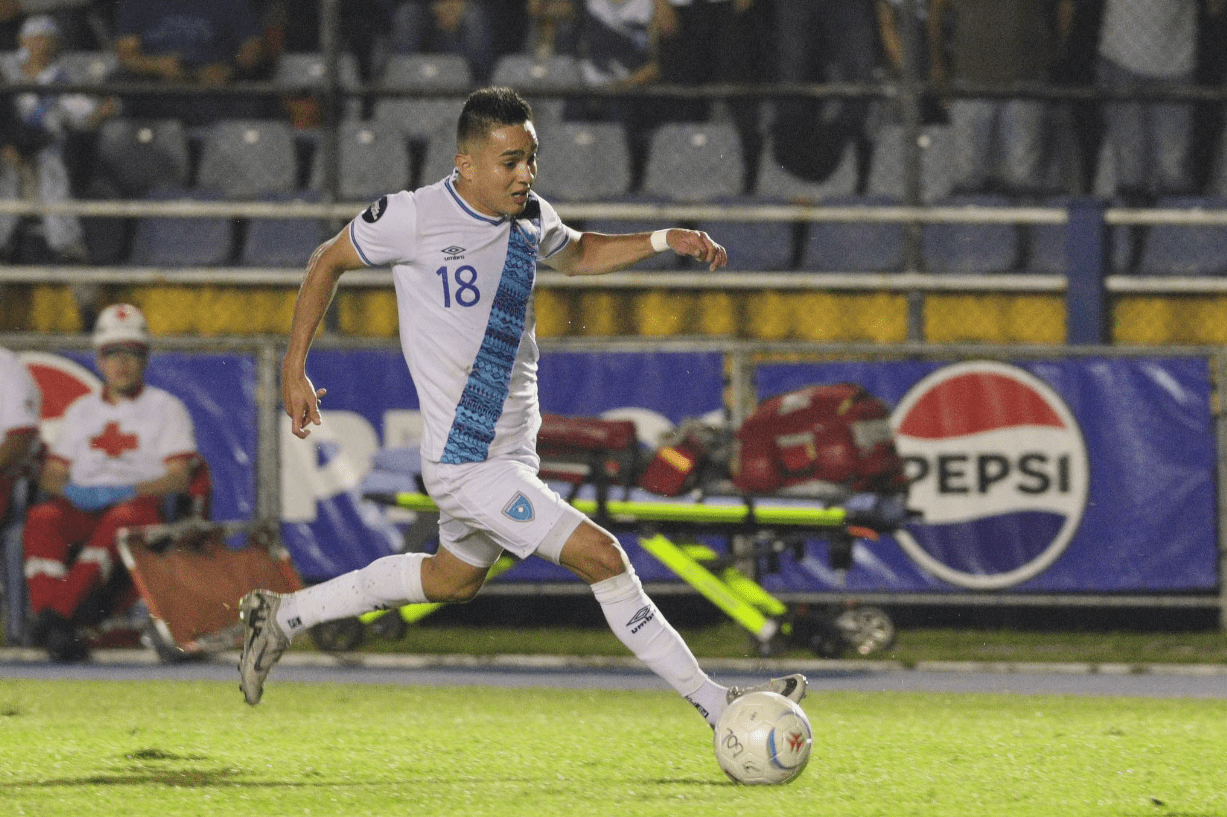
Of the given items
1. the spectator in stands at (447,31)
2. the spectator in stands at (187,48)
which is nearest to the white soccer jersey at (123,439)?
the spectator in stands at (187,48)

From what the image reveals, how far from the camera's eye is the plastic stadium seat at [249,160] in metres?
12.2

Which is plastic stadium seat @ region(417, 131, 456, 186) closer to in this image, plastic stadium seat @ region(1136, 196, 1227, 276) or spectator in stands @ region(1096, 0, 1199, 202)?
spectator in stands @ region(1096, 0, 1199, 202)

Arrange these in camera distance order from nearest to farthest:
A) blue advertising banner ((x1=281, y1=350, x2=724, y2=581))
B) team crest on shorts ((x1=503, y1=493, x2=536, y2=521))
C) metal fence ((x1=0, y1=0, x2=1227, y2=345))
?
team crest on shorts ((x1=503, y1=493, x2=536, y2=521)) < blue advertising banner ((x1=281, y1=350, x2=724, y2=581)) < metal fence ((x1=0, y1=0, x2=1227, y2=345))

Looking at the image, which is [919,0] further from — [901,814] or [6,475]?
[901,814]

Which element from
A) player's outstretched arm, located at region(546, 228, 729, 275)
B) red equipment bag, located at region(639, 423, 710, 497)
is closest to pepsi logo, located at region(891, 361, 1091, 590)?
red equipment bag, located at region(639, 423, 710, 497)

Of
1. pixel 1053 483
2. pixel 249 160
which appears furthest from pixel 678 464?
pixel 249 160

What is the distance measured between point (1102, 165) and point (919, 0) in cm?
151

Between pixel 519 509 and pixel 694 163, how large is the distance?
6.68 m

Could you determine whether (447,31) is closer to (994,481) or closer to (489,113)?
(994,481)

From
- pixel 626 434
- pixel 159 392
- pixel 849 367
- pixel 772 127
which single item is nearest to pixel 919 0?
pixel 772 127

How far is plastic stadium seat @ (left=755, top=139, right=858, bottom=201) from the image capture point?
11688 mm

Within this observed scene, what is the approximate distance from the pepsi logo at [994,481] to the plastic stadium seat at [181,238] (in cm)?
467

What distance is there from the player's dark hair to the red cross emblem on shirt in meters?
4.55

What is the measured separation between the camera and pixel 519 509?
5.46 metres
